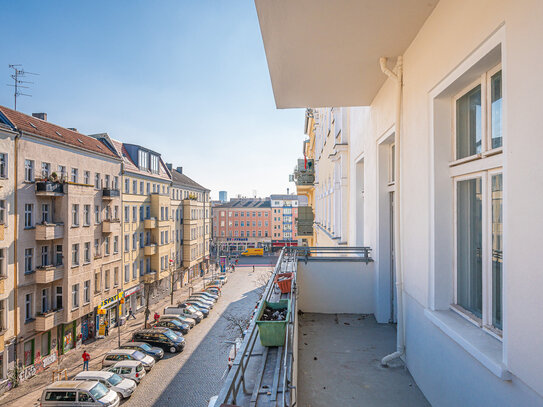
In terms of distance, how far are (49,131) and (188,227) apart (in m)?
21.8

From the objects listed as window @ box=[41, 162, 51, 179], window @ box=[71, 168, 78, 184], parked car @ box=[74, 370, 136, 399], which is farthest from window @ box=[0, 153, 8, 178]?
parked car @ box=[74, 370, 136, 399]

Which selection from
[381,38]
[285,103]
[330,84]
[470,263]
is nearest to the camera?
[470,263]

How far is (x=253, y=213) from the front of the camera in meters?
82.6

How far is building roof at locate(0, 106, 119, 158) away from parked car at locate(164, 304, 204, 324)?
45.2 feet

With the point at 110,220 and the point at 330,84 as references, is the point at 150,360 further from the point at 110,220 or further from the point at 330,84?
the point at 330,84

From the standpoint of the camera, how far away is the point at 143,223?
1283 inches

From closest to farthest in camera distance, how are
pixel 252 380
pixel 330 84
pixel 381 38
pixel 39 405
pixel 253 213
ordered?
pixel 252 380
pixel 381 38
pixel 330 84
pixel 39 405
pixel 253 213

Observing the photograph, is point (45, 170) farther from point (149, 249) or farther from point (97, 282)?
point (149, 249)

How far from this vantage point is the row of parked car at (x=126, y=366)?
15594 mm

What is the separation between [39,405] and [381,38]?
20192mm

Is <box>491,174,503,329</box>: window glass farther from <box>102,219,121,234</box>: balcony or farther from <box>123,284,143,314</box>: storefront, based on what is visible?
<box>123,284,143,314</box>: storefront

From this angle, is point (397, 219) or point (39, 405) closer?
point (397, 219)

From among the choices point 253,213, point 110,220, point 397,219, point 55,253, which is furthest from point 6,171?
point 253,213

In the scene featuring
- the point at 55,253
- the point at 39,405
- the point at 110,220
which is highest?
the point at 110,220
